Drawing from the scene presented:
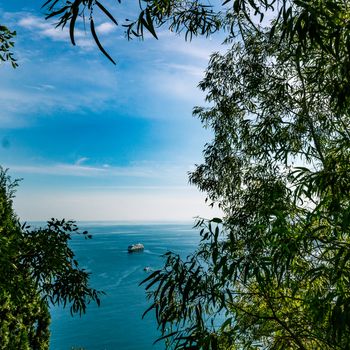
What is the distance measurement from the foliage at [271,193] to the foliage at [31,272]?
4.66 feet

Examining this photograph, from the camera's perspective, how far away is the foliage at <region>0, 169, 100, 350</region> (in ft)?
14.6

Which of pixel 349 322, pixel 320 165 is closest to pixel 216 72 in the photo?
pixel 320 165

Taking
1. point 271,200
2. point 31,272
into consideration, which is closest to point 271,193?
point 271,200

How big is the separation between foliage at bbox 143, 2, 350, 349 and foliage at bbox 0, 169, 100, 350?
142cm

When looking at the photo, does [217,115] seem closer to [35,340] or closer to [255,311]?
[255,311]

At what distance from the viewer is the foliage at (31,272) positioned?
4.45m

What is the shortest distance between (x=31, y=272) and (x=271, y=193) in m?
3.74

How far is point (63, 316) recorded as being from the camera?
3316cm

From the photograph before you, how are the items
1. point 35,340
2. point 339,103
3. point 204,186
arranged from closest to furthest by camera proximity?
point 339,103 < point 35,340 < point 204,186

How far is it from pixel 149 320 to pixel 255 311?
2910 cm

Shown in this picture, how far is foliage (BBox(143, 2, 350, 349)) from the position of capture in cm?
380

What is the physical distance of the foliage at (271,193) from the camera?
3797 mm

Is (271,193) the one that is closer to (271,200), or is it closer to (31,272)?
(271,200)

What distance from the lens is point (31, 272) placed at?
518cm
